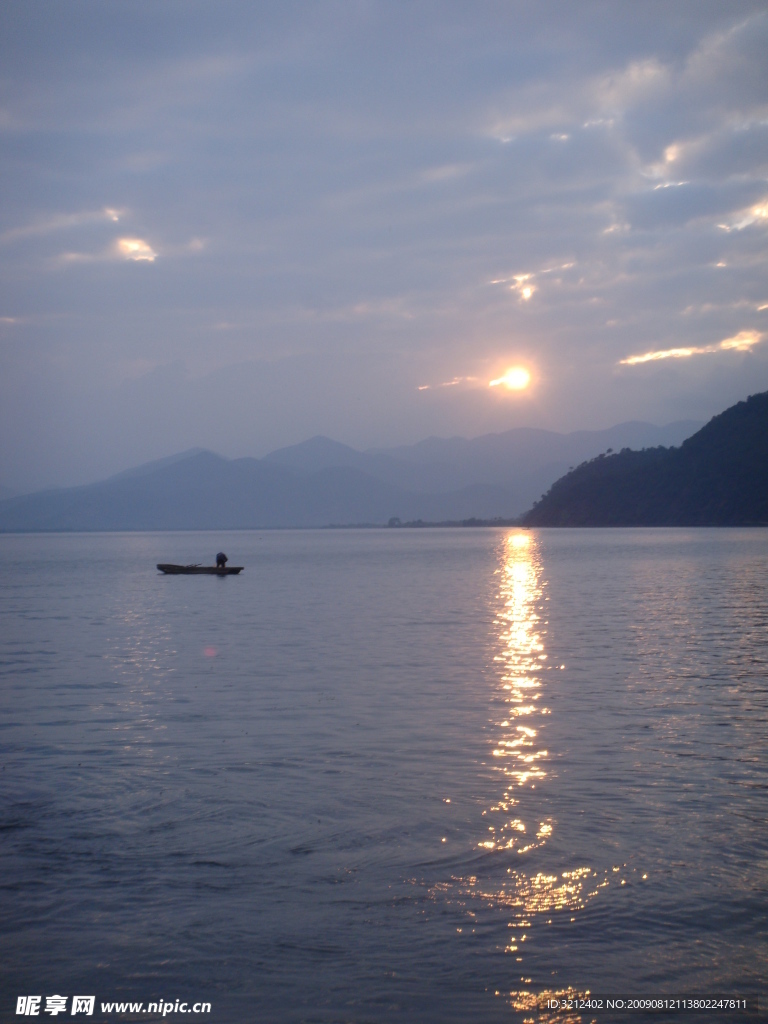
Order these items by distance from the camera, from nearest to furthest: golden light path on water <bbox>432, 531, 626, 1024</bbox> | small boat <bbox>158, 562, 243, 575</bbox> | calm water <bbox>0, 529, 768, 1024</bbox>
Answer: calm water <bbox>0, 529, 768, 1024</bbox> < golden light path on water <bbox>432, 531, 626, 1024</bbox> < small boat <bbox>158, 562, 243, 575</bbox>

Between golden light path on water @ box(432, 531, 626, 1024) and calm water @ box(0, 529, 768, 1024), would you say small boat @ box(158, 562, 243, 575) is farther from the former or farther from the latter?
golden light path on water @ box(432, 531, 626, 1024)

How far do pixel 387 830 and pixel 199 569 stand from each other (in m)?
63.4

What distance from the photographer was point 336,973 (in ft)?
25.0

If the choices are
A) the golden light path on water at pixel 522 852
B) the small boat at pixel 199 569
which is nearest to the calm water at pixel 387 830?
the golden light path on water at pixel 522 852

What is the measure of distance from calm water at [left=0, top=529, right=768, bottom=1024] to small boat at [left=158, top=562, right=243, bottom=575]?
44.0 meters

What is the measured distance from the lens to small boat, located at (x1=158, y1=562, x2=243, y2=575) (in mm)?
70750

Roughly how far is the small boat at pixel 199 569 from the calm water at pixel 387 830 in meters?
44.0

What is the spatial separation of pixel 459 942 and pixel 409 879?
143 cm

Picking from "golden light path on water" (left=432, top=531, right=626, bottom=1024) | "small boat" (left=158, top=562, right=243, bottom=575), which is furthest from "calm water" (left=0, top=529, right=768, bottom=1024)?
"small boat" (left=158, top=562, right=243, bottom=575)

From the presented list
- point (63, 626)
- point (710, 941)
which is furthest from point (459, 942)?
point (63, 626)

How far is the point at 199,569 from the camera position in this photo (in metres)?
72.4

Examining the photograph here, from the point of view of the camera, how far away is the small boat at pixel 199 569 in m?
70.8

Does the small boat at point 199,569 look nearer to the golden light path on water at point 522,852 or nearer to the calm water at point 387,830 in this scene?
the calm water at point 387,830

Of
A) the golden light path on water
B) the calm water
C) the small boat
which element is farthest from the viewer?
the small boat
